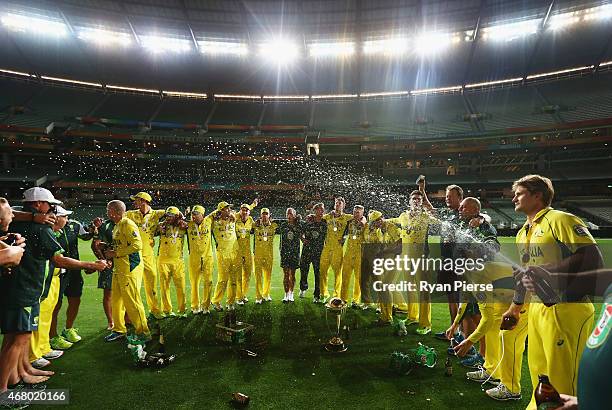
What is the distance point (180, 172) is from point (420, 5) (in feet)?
95.0

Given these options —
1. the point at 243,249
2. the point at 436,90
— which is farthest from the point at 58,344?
the point at 436,90

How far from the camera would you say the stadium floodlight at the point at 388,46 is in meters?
30.1

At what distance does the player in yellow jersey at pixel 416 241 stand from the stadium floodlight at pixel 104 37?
3362 centimetres

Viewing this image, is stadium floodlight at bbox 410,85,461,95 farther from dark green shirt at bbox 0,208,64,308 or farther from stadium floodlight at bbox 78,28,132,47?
dark green shirt at bbox 0,208,64,308

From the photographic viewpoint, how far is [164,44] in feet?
101

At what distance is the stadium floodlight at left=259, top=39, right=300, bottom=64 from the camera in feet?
100

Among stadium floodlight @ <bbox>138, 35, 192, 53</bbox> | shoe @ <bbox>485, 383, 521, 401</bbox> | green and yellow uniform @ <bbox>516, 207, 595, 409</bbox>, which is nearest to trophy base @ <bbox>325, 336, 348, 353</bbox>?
shoe @ <bbox>485, 383, 521, 401</bbox>

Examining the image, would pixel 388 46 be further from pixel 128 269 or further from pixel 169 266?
pixel 128 269

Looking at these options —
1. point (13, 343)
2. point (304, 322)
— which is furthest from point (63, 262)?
point (304, 322)

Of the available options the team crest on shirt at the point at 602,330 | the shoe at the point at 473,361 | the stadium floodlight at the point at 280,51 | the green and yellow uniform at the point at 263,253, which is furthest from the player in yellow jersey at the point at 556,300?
the stadium floodlight at the point at 280,51

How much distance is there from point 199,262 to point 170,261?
66 cm

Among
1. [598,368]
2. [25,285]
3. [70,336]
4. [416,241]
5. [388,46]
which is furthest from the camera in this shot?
[388,46]

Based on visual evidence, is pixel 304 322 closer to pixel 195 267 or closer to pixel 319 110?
pixel 195 267

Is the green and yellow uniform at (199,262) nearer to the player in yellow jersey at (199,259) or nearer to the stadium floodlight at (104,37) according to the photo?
the player in yellow jersey at (199,259)
